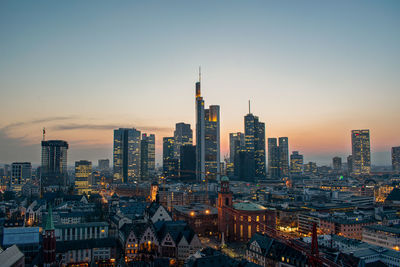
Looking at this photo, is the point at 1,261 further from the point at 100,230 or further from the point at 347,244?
the point at 347,244

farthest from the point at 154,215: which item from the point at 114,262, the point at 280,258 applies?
the point at 280,258

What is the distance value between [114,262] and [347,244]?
54106 mm

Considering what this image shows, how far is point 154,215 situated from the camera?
108m

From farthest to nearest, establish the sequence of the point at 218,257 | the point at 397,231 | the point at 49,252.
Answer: the point at 397,231
the point at 49,252
the point at 218,257

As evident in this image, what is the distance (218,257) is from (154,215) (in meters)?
50.8

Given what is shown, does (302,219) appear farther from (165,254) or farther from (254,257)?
(165,254)

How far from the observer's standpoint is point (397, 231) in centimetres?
8888

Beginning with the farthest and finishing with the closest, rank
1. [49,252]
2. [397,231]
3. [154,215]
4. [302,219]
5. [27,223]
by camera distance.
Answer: [27,223]
[302,219]
[154,215]
[397,231]
[49,252]

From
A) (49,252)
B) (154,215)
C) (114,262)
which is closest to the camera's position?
(49,252)

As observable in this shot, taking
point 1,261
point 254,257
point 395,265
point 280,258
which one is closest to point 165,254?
point 254,257

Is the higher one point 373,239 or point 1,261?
point 1,261

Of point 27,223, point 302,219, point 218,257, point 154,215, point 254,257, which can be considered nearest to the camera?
point 218,257

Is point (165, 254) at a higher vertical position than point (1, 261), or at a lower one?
lower

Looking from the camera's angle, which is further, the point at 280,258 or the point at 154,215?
the point at 154,215
